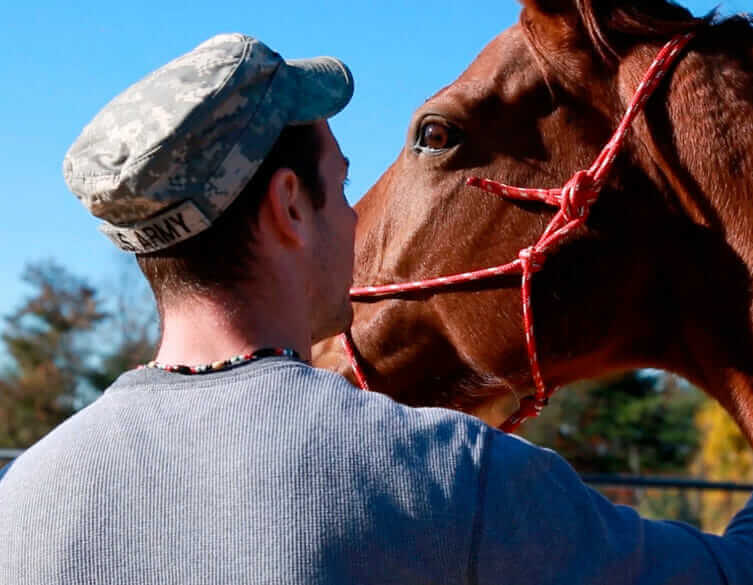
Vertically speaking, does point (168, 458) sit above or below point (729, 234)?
above

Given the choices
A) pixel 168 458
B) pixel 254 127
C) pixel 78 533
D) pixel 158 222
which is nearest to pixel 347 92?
pixel 254 127

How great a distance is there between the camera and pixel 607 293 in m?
2.35

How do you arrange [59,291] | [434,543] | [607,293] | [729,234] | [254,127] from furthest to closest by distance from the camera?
[59,291], [607,293], [729,234], [254,127], [434,543]

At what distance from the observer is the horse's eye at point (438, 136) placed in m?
2.48

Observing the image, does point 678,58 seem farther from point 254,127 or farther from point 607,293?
point 254,127

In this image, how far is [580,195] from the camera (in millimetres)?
2279

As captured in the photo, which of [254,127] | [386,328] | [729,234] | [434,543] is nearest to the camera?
[434,543]

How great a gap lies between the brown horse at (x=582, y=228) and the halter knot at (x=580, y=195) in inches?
1.5

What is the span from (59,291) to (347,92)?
98.3ft

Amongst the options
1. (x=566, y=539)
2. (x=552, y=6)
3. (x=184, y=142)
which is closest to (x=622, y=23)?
(x=552, y=6)

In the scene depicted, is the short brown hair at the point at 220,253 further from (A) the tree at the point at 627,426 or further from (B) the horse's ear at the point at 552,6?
(A) the tree at the point at 627,426

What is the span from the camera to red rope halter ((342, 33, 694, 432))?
2.23 meters

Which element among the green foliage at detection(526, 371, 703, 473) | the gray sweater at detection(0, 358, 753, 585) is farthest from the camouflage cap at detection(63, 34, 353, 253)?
the green foliage at detection(526, 371, 703, 473)

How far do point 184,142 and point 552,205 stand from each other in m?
1.22
